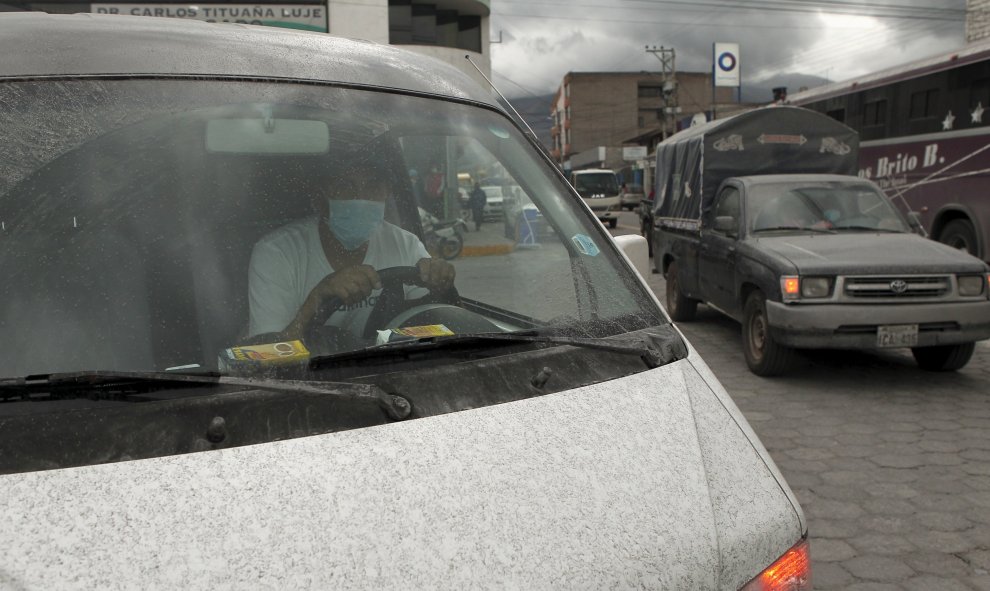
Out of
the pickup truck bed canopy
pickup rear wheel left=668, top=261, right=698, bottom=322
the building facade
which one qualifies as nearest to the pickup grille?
pickup rear wheel left=668, top=261, right=698, bottom=322

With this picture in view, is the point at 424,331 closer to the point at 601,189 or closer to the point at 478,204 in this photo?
the point at 478,204

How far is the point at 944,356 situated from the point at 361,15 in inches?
833

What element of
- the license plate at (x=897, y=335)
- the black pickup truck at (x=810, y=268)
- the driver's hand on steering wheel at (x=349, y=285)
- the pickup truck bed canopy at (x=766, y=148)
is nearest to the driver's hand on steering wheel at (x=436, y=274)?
the driver's hand on steering wheel at (x=349, y=285)

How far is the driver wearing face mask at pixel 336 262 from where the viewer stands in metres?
1.81

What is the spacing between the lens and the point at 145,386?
145cm

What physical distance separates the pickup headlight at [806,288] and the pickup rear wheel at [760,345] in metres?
0.33

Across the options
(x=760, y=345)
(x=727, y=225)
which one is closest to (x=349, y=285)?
(x=760, y=345)

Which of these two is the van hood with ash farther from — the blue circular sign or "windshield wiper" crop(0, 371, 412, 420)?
the blue circular sign

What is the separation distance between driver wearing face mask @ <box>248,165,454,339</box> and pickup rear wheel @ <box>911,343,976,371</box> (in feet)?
21.0

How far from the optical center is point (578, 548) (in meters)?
1.36

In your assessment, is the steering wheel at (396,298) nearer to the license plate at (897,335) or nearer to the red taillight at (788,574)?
the red taillight at (788,574)

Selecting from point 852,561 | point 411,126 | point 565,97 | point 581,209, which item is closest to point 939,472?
point 852,561

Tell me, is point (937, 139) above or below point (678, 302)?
above

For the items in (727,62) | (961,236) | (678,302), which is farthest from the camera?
(727,62)
